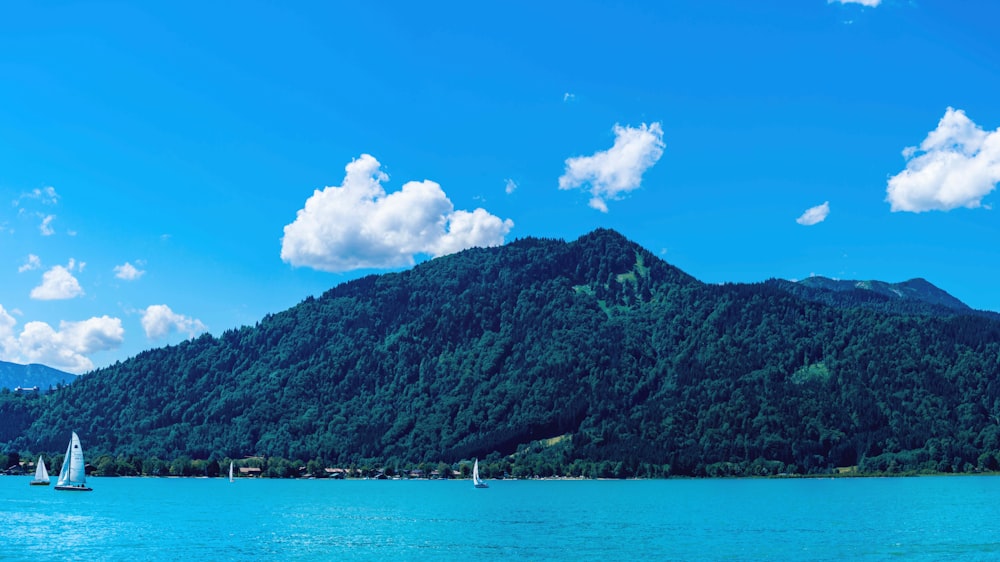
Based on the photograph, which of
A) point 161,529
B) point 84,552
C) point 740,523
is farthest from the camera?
point 740,523

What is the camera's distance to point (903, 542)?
123750mm

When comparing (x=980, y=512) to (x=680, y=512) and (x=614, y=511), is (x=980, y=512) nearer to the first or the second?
(x=680, y=512)

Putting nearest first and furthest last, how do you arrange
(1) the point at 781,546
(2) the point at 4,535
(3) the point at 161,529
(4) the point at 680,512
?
(1) the point at 781,546
(2) the point at 4,535
(3) the point at 161,529
(4) the point at 680,512

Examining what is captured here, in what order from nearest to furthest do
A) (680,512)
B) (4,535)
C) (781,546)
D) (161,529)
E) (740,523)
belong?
(781,546)
(4,535)
(161,529)
(740,523)
(680,512)

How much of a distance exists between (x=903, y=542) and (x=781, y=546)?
17.0 m

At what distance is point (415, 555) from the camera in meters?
113

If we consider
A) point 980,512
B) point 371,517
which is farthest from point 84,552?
point 980,512

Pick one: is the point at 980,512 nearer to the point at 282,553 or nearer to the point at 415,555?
the point at 415,555

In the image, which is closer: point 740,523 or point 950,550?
point 950,550

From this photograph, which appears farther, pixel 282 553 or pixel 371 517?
pixel 371 517

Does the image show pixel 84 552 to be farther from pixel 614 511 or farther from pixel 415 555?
Result: pixel 614 511

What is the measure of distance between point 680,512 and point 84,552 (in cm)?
11267

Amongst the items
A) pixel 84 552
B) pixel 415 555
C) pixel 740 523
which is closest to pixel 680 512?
pixel 740 523

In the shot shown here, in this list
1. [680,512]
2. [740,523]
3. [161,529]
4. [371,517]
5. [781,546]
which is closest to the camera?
[781,546]
